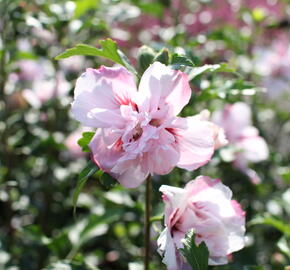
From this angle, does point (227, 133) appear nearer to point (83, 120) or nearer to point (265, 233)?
point (265, 233)

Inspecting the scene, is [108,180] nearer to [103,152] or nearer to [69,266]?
Answer: [103,152]

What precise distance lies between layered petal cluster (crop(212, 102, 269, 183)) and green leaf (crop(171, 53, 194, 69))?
658mm

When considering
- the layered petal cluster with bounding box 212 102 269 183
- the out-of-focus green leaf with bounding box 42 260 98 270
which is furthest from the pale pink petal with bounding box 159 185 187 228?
the layered petal cluster with bounding box 212 102 269 183

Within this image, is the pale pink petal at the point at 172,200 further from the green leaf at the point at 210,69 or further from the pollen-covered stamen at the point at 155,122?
the green leaf at the point at 210,69

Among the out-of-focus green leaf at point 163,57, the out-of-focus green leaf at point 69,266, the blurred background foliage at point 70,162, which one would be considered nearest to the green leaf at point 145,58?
the out-of-focus green leaf at point 163,57

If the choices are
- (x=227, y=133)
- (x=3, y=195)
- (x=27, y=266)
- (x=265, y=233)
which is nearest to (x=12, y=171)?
(x=3, y=195)

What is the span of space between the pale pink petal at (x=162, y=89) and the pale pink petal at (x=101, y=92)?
0.03m

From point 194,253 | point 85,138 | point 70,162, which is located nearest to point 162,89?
point 85,138

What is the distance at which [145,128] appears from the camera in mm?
782

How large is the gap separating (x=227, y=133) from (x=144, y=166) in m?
0.77

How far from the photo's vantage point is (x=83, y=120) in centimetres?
81

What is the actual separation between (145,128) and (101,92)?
97 mm

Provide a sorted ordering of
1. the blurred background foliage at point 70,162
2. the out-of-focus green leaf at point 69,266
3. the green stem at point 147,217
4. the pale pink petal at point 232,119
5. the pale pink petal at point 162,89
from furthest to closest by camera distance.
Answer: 1. the pale pink petal at point 232,119
2. the blurred background foliage at point 70,162
3. the out-of-focus green leaf at point 69,266
4. the green stem at point 147,217
5. the pale pink petal at point 162,89

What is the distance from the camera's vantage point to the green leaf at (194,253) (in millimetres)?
811
